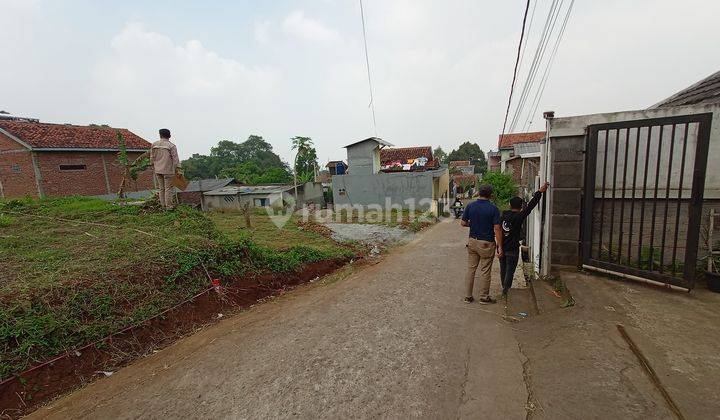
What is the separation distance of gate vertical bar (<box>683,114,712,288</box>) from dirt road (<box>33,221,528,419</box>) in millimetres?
2174

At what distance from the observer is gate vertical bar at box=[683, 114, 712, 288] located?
331 centimetres

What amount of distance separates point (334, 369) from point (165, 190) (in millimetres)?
6544

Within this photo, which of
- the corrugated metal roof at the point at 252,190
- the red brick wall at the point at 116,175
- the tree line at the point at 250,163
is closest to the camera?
the red brick wall at the point at 116,175

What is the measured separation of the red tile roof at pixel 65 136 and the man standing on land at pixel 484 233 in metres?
24.2

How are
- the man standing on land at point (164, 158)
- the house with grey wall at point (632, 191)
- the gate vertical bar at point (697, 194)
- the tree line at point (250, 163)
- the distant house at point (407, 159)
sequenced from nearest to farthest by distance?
1. the gate vertical bar at point (697, 194)
2. the house with grey wall at point (632, 191)
3. the man standing on land at point (164, 158)
4. the distant house at point (407, 159)
5. the tree line at point (250, 163)

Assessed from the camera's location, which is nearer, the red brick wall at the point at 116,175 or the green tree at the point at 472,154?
the red brick wall at the point at 116,175

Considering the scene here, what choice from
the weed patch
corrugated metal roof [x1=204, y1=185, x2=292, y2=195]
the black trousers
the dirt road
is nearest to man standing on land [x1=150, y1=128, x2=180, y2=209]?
the weed patch

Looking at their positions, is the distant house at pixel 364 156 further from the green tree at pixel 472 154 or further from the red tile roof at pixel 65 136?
the green tree at pixel 472 154

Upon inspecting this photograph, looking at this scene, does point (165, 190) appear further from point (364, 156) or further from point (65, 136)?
point (65, 136)

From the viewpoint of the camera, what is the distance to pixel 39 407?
303cm

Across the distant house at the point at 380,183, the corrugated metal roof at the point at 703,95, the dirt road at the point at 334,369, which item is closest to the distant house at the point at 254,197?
the distant house at the point at 380,183

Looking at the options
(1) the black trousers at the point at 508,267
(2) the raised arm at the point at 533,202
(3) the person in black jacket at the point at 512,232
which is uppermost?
(2) the raised arm at the point at 533,202

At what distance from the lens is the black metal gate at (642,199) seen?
364 centimetres

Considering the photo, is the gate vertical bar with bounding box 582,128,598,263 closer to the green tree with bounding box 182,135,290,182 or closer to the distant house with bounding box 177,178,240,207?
the distant house with bounding box 177,178,240,207
